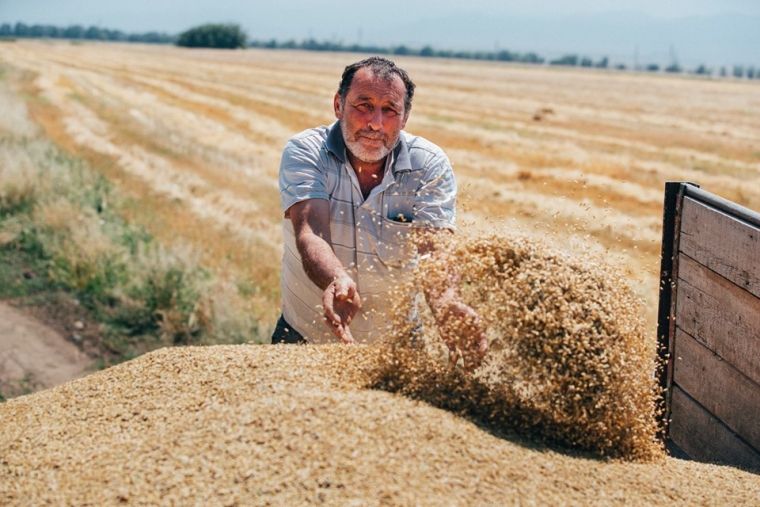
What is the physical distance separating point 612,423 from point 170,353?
5.49 ft

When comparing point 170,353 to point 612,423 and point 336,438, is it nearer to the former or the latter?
point 336,438

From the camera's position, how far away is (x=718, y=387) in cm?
310

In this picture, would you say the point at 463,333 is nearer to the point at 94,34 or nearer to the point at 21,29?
the point at 21,29

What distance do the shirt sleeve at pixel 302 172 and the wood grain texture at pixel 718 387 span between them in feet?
5.50

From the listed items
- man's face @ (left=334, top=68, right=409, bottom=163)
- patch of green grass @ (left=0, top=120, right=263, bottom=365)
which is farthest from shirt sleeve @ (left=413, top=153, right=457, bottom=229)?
patch of green grass @ (left=0, top=120, right=263, bottom=365)

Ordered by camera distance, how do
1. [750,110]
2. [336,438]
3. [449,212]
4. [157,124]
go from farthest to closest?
[750,110] < [157,124] < [449,212] < [336,438]

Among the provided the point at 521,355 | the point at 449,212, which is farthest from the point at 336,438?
the point at 449,212

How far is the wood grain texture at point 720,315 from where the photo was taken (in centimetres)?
284

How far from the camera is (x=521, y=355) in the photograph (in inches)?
102

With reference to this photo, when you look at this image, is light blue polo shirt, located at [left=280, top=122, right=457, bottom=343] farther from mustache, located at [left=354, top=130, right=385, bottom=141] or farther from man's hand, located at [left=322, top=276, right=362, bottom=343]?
man's hand, located at [left=322, top=276, right=362, bottom=343]

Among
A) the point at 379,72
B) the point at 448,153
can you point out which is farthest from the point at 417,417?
the point at 448,153

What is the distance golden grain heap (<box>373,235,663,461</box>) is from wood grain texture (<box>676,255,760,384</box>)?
439 mm

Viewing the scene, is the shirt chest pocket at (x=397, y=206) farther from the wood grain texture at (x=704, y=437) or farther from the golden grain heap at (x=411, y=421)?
the wood grain texture at (x=704, y=437)

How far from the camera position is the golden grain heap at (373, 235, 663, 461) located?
253cm
